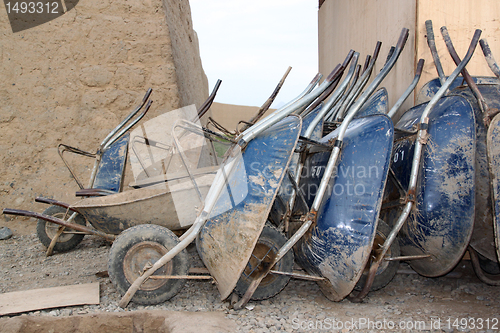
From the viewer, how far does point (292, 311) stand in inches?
83.8

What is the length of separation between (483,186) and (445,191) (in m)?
0.30

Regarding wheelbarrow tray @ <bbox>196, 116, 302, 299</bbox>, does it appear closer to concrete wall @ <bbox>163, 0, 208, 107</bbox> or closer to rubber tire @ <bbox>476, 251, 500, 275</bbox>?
rubber tire @ <bbox>476, 251, 500, 275</bbox>

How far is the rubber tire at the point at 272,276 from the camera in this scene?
7.24 feet

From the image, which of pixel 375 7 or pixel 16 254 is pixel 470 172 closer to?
pixel 375 7

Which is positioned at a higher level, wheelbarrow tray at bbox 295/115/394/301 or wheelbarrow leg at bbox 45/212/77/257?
wheelbarrow tray at bbox 295/115/394/301

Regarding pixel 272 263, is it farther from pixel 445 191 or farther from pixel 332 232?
pixel 445 191

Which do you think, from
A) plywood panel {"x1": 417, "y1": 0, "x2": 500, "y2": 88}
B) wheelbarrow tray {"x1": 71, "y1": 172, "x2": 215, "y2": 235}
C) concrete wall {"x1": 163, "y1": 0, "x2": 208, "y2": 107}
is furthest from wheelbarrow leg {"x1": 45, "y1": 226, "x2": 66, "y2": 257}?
plywood panel {"x1": 417, "y1": 0, "x2": 500, "y2": 88}

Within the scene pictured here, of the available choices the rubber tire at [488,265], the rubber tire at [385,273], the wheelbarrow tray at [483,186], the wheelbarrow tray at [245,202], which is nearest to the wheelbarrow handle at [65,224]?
the wheelbarrow tray at [245,202]

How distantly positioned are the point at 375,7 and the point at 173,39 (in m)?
2.79

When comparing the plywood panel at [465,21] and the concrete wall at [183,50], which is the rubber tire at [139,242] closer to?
the plywood panel at [465,21]

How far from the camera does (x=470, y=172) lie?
2199 mm

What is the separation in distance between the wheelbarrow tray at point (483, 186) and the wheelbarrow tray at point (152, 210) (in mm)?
1908

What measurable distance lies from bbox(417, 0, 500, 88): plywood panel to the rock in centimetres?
486

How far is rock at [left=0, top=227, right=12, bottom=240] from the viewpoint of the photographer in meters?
3.98
